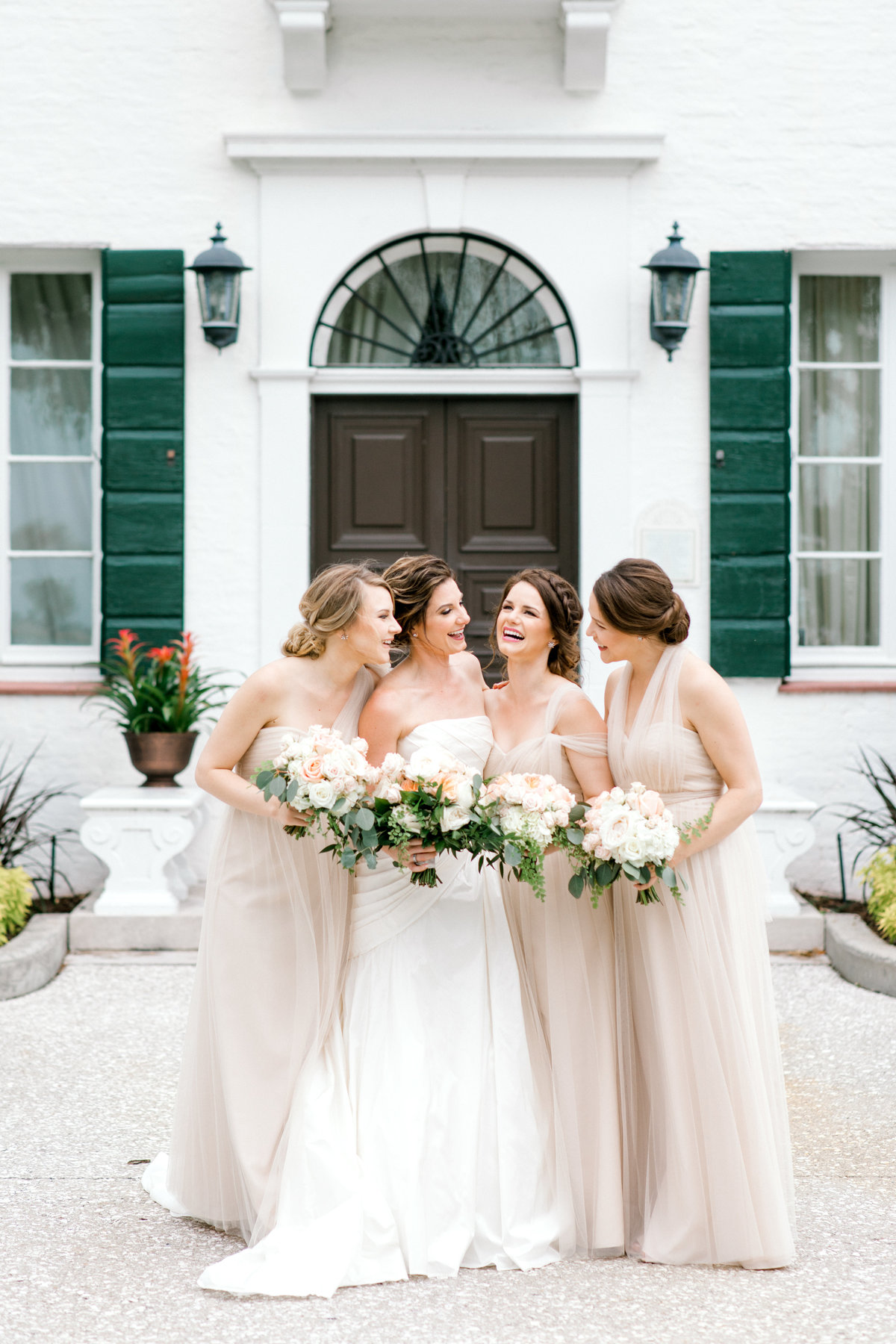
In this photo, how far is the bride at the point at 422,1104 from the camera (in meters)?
3.02

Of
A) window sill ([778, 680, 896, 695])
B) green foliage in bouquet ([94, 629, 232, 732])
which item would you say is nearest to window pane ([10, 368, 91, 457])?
green foliage in bouquet ([94, 629, 232, 732])

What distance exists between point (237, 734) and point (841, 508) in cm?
475

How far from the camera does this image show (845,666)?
7.04 m

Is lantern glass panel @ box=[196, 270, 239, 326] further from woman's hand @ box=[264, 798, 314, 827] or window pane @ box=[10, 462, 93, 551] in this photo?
woman's hand @ box=[264, 798, 314, 827]

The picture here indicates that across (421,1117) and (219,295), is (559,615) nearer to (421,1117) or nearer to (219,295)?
(421,1117)

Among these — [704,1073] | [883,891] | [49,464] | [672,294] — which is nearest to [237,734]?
[704,1073]

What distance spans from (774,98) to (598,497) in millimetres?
2226

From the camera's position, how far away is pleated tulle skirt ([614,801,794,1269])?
3076 mm

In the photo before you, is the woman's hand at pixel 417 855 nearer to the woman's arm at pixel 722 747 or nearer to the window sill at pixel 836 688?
the woman's arm at pixel 722 747

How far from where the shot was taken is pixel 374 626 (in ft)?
10.8

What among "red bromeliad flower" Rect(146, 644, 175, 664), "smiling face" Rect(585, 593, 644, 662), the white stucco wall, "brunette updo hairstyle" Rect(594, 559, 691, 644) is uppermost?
the white stucco wall

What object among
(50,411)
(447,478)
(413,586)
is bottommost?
(413,586)

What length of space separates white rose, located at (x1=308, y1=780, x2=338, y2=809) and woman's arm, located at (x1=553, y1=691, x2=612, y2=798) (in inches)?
25.7

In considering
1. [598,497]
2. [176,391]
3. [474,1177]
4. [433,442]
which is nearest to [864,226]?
[598,497]
